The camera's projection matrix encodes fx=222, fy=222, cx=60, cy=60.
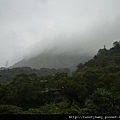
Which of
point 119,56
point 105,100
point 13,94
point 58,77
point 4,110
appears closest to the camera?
point 105,100

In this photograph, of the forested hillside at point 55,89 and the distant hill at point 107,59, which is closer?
the forested hillside at point 55,89

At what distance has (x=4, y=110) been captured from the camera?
21234mm

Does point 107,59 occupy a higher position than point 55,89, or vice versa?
point 107,59

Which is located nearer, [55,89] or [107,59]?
[55,89]

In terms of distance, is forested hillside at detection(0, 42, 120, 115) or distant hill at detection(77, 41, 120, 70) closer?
forested hillside at detection(0, 42, 120, 115)

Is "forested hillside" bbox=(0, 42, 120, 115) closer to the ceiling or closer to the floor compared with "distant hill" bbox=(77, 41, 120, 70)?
closer to the floor

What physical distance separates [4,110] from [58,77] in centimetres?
1456

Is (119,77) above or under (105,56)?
under

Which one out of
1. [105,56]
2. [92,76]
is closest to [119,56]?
[105,56]

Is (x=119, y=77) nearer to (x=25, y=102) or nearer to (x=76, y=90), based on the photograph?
(x=76, y=90)

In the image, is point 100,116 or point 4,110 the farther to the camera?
point 4,110

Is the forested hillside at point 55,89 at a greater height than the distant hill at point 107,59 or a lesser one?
lesser

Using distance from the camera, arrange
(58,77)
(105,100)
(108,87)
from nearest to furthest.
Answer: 1. (105,100)
2. (108,87)
3. (58,77)

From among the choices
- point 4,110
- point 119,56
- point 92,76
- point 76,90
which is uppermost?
point 119,56
